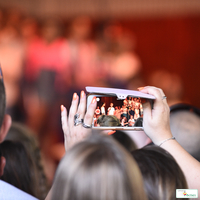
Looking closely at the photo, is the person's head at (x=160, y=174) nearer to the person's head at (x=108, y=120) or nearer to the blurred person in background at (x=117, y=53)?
the person's head at (x=108, y=120)

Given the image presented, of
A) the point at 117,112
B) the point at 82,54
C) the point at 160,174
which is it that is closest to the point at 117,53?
the point at 82,54

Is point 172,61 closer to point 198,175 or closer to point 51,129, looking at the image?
point 51,129

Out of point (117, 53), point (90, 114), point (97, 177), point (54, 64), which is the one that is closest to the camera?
point (97, 177)

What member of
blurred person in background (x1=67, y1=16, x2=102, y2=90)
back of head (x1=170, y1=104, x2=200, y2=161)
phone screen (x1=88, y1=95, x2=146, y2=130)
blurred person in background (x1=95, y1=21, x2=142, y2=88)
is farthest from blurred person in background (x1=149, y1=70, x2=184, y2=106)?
phone screen (x1=88, y1=95, x2=146, y2=130)

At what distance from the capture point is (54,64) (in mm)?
1349

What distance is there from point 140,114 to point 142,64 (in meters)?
1.01

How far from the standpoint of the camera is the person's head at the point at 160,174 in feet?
1.28

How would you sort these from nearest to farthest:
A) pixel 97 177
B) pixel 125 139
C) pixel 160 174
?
pixel 97 177 < pixel 160 174 < pixel 125 139

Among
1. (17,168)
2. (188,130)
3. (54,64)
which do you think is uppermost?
(54,64)

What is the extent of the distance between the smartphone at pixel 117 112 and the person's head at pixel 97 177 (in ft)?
0.74

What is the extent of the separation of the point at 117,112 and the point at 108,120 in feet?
0.12

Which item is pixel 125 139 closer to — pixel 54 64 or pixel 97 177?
pixel 97 177

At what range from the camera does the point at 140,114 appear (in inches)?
21.7

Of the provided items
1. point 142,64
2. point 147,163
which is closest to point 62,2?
point 142,64
